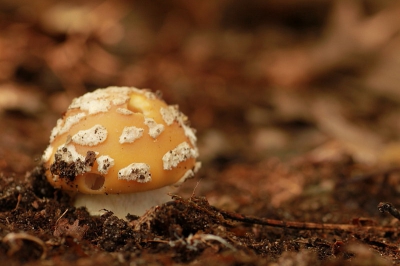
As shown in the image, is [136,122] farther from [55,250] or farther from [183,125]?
A: [55,250]

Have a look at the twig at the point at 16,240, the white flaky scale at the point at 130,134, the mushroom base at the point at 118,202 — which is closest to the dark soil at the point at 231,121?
the twig at the point at 16,240

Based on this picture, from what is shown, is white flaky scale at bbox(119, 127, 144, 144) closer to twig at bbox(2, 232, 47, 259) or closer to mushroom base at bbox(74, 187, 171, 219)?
mushroom base at bbox(74, 187, 171, 219)

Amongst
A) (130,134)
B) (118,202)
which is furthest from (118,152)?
(118,202)

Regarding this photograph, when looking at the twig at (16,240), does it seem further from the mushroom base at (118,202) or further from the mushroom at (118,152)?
the mushroom base at (118,202)

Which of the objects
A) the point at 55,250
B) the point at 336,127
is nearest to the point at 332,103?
the point at 336,127

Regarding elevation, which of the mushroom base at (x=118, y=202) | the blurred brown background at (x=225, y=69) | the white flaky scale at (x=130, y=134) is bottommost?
the mushroom base at (x=118, y=202)

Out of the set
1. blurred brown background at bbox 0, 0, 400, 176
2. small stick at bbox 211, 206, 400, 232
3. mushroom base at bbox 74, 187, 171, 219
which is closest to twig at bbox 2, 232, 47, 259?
mushroom base at bbox 74, 187, 171, 219
